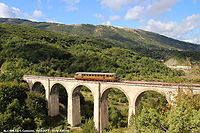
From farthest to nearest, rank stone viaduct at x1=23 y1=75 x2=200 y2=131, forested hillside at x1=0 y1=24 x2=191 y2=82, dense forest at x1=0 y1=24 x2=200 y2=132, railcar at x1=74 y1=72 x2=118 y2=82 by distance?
1. forested hillside at x1=0 y1=24 x2=191 y2=82
2. railcar at x1=74 y1=72 x2=118 y2=82
3. dense forest at x1=0 y1=24 x2=200 y2=132
4. stone viaduct at x1=23 y1=75 x2=200 y2=131

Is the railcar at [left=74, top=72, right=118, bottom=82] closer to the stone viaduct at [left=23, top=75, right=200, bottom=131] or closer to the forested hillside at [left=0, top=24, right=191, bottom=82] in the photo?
the stone viaduct at [left=23, top=75, right=200, bottom=131]

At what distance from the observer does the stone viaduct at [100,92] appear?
2114 centimetres

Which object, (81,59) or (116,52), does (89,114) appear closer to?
(81,59)

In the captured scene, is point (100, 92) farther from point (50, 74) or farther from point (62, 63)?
point (62, 63)

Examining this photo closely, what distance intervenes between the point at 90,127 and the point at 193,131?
13178mm

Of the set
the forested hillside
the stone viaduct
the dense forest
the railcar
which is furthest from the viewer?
the forested hillside

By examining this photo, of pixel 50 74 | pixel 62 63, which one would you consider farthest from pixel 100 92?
pixel 62 63

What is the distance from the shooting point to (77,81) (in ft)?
93.0

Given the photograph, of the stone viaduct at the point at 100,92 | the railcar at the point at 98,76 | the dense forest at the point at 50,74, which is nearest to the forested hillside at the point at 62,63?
the dense forest at the point at 50,74

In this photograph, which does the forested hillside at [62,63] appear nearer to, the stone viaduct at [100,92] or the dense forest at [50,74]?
the dense forest at [50,74]

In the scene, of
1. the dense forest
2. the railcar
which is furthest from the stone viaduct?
the dense forest

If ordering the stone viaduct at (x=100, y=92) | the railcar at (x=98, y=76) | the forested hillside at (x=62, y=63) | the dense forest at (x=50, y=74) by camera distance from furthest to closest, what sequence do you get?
the forested hillside at (x=62, y=63)
the railcar at (x=98, y=76)
the dense forest at (x=50, y=74)
the stone viaduct at (x=100, y=92)

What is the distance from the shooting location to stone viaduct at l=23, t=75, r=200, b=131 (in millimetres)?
21138

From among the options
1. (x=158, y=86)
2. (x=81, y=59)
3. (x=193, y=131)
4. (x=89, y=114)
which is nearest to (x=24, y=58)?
(x=81, y=59)
